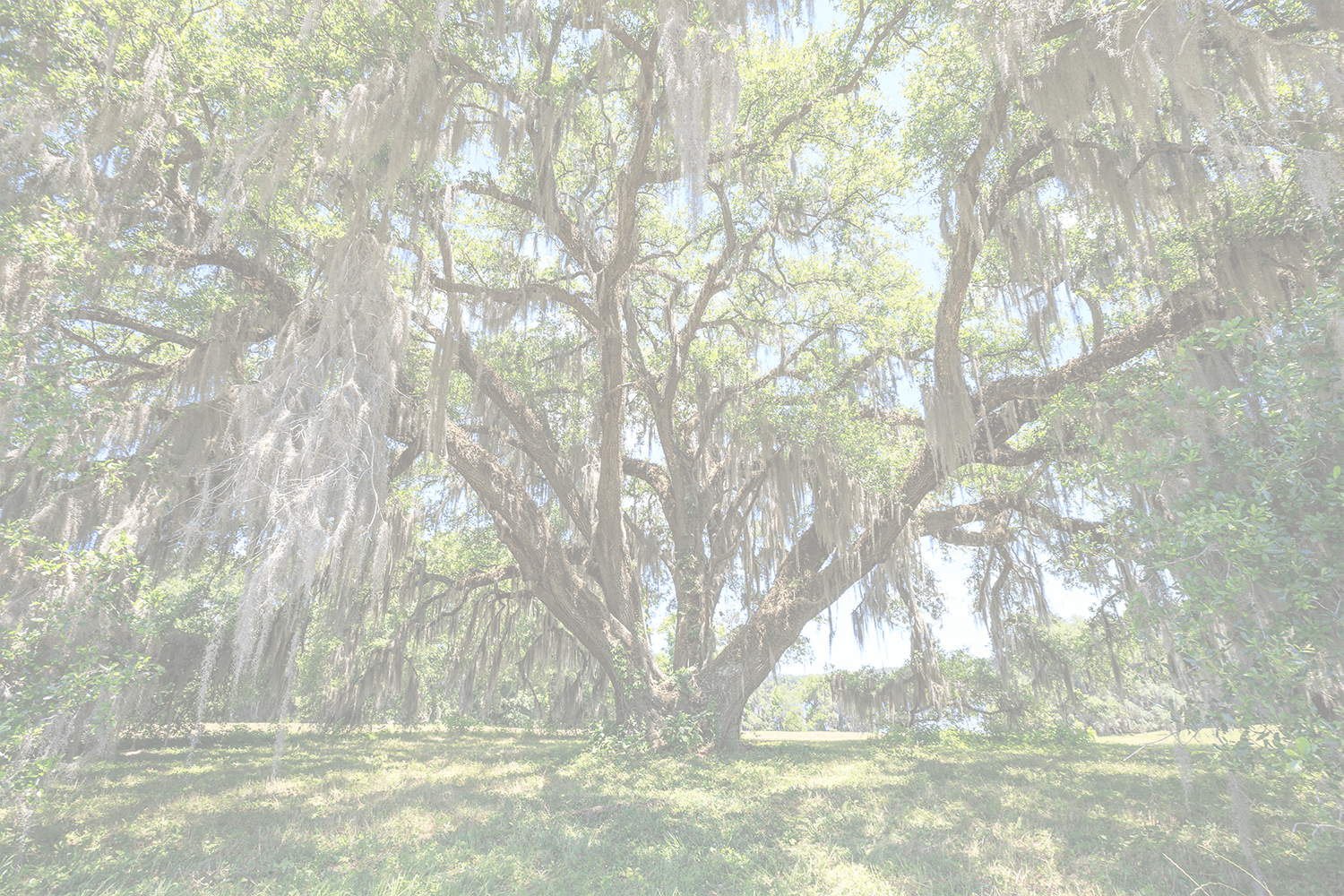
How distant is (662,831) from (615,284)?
5.18 meters

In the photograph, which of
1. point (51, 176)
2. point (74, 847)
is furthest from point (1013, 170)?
point (74, 847)

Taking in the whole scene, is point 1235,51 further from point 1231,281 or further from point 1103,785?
point 1103,785

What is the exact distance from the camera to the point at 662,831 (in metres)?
4.14

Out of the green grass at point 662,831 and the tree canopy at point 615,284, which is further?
the tree canopy at point 615,284

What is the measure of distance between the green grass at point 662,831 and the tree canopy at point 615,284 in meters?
1.05

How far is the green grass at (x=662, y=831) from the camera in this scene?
3166 millimetres

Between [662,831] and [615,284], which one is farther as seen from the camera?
[615,284]

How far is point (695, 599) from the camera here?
9000mm

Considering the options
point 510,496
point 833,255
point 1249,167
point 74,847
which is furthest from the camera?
point 833,255

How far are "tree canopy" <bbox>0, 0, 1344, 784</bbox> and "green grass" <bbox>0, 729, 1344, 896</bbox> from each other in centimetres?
105

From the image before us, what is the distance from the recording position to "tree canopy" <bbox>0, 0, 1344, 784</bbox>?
4.47 meters

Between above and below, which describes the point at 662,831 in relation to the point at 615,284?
below

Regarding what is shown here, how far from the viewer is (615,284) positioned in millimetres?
6500

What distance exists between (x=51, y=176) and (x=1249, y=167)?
382 inches
